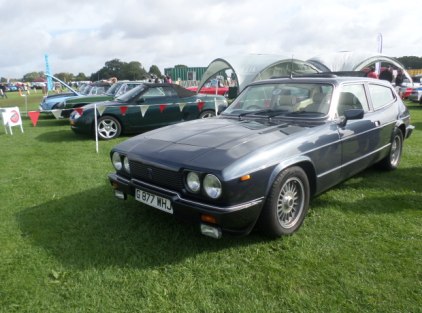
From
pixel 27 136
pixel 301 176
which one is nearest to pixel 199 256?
pixel 301 176

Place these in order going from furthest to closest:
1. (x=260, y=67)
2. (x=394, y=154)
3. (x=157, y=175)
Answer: (x=260, y=67) < (x=394, y=154) < (x=157, y=175)

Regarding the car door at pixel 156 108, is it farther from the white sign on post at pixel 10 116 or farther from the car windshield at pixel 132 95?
the white sign on post at pixel 10 116

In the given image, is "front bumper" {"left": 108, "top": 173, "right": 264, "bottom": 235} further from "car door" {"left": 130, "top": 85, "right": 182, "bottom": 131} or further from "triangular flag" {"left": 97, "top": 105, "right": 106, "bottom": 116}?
"car door" {"left": 130, "top": 85, "right": 182, "bottom": 131}

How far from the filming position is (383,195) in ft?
Answer: 14.6

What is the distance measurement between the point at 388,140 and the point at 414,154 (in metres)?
1.91

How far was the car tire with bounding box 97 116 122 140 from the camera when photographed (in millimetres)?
8742

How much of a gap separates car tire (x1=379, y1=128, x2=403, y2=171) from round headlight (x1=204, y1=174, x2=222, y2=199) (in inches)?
142

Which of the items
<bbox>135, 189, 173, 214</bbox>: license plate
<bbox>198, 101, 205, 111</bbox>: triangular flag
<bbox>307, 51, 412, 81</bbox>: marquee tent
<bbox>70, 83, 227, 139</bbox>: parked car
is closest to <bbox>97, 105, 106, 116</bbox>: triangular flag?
<bbox>70, 83, 227, 139</bbox>: parked car

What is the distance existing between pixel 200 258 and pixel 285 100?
2.24 meters

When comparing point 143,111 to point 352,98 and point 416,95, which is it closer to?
point 352,98

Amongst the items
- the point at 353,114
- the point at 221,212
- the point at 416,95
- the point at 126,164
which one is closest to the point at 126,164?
the point at 126,164

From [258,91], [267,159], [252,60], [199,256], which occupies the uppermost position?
[252,60]

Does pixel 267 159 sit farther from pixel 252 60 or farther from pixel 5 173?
pixel 252 60

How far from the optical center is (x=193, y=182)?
2.90 m
